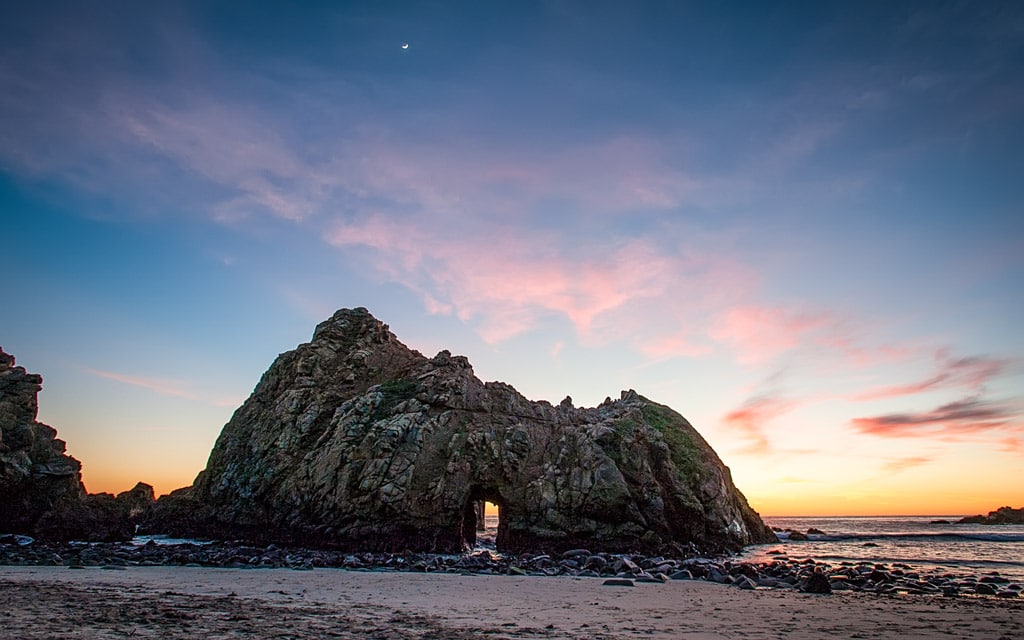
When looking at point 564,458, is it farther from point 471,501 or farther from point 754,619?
point 754,619

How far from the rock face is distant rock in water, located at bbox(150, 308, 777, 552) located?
9703 millimetres

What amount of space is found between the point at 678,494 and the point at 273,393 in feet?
139

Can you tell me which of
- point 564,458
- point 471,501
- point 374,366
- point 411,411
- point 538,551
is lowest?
point 538,551

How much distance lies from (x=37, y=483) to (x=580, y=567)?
1712 inches

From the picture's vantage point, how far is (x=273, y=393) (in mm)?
58719

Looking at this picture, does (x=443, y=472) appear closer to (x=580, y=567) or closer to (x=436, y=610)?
(x=580, y=567)

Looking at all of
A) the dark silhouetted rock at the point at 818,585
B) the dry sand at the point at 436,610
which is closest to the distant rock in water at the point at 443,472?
the dry sand at the point at 436,610

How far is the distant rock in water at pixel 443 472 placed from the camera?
41094 millimetres

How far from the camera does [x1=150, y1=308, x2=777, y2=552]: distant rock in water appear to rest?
4109 cm

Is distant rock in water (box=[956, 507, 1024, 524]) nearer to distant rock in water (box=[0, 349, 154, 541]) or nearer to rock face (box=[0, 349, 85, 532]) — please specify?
distant rock in water (box=[0, 349, 154, 541])

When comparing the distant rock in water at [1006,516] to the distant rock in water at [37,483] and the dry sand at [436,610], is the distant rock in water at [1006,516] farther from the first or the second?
the distant rock in water at [37,483]

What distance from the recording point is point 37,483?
142 ft

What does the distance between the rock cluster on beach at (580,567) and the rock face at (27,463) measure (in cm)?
718

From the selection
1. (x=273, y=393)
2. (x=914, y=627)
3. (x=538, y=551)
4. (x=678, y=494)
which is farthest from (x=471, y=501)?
(x=914, y=627)
